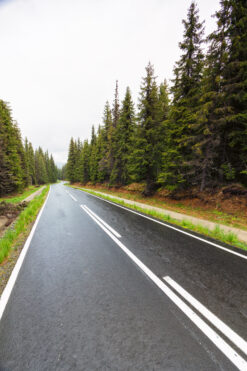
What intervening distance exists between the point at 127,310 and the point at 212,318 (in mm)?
1314

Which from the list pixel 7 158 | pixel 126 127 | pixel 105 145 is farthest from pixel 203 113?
pixel 7 158

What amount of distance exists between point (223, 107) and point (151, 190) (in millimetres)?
9303

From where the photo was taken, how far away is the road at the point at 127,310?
1.77 m

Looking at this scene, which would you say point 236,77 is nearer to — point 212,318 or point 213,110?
point 213,110

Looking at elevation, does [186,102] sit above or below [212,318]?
above

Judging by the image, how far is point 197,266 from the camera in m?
3.71

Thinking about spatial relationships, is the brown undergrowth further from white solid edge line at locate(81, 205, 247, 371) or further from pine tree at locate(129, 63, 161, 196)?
white solid edge line at locate(81, 205, 247, 371)

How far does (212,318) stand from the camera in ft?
7.50

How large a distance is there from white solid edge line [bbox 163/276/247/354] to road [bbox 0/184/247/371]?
1 cm

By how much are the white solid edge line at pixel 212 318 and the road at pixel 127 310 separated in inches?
0.5

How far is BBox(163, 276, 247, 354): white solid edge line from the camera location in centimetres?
192

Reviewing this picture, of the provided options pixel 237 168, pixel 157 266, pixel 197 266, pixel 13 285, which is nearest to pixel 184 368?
pixel 157 266

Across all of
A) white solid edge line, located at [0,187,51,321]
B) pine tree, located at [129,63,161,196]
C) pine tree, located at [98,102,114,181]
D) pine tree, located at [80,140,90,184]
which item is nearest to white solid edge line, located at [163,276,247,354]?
white solid edge line, located at [0,187,51,321]

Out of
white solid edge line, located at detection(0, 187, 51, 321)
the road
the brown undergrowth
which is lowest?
white solid edge line, located at detection(0, 187, 51, 321)
